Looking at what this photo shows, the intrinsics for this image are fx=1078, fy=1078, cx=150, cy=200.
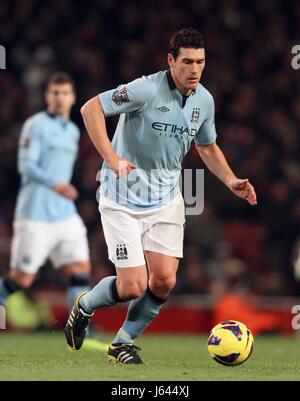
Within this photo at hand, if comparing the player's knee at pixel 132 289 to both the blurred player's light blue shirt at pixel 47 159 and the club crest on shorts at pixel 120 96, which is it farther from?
the blurred player's light blue shirt at pixel 47 159

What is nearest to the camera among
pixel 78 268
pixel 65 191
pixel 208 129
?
pixel 208 129

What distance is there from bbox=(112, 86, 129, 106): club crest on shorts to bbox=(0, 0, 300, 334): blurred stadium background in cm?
549

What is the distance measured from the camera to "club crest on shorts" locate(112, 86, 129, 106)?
6592mm

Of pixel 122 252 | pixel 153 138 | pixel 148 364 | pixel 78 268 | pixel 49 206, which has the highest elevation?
pixel 153 138

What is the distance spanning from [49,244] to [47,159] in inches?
29.7

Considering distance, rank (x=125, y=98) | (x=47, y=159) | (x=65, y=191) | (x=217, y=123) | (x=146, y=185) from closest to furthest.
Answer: (x=125, y=98) < (x=146, y=185) < (x=65, y=191) < (x=47, y=159) < (x=217, y=123)

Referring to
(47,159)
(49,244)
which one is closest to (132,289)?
(49,244)

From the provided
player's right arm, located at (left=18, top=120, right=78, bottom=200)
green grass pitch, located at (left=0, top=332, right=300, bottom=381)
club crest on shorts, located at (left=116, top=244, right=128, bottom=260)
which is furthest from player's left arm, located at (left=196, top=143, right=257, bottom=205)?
player's right arm, located at (left=18, top=120, right=78, bottom=200)

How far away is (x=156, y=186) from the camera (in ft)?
22.5

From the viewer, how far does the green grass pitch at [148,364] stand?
5945mm

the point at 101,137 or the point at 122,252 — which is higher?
the point at 101,137

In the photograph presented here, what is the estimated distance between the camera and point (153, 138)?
677 centimetres

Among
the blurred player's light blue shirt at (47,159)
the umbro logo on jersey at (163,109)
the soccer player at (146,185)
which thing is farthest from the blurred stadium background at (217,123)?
the umbro logo on jersey at (163,109)

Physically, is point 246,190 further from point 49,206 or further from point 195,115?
point 49,206
